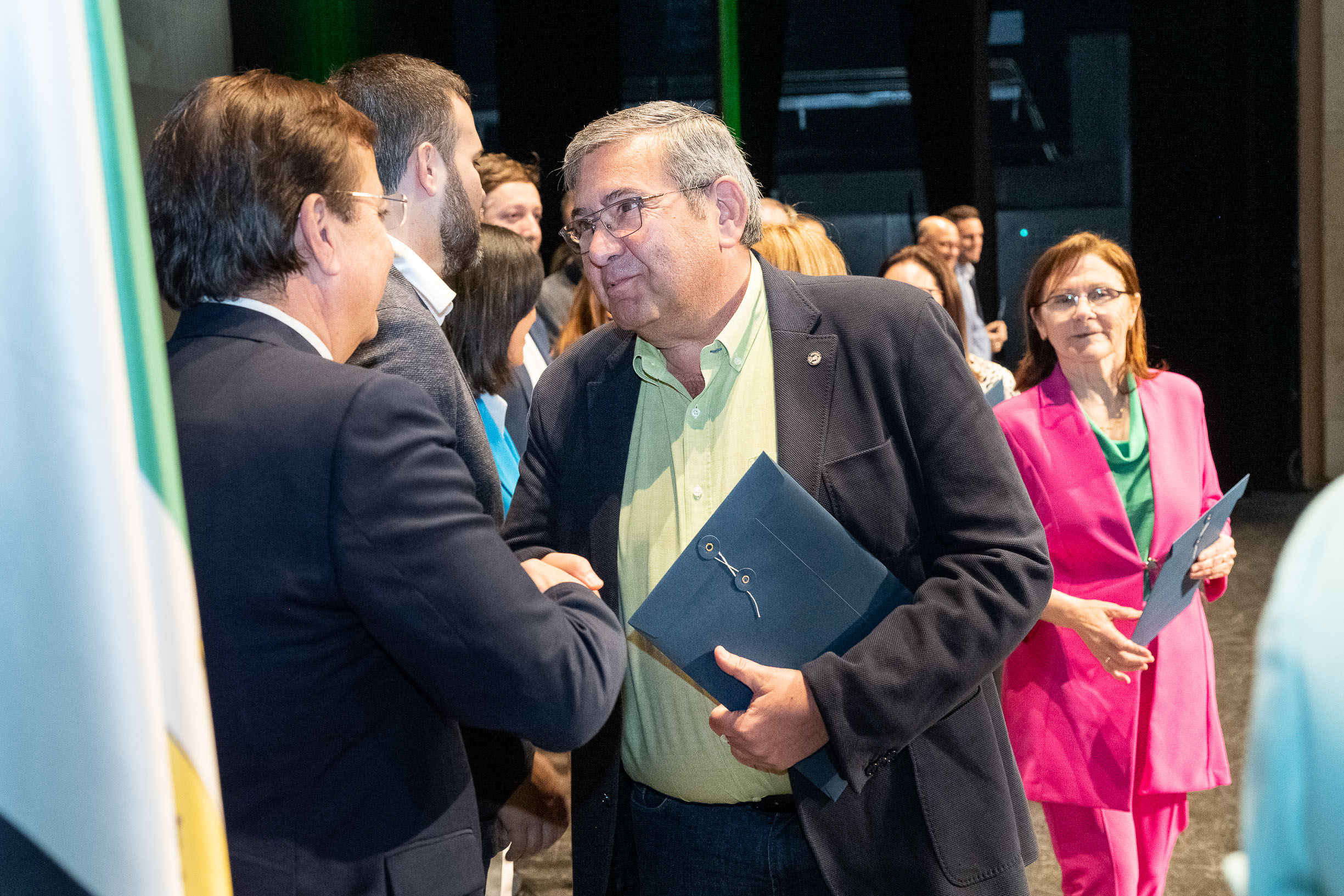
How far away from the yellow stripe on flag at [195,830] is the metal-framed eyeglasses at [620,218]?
101cm

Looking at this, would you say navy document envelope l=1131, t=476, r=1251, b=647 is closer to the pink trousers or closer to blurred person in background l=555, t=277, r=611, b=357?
the pink trousers

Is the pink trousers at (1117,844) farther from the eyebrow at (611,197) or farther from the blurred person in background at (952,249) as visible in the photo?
the blurred person in background at (952,249)

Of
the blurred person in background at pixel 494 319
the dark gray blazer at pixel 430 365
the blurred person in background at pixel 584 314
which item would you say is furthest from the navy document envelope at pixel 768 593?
the blurred person in background at pixel 584 314

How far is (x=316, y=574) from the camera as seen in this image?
1004 mm

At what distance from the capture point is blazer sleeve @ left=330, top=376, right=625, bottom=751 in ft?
3.26

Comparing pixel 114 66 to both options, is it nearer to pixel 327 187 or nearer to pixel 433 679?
pixel 327 187

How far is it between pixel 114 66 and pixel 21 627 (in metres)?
0.38

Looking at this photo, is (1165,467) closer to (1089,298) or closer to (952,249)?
(1089,298)

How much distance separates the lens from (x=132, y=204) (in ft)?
2.62

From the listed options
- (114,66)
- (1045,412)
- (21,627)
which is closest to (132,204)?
(114,66)

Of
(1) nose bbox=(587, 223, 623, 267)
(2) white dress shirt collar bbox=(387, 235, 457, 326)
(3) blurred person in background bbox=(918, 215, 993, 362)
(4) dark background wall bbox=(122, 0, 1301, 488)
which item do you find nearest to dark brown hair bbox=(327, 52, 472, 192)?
(2) white dress shirt collar bbox=(387, 235, 457, 326)

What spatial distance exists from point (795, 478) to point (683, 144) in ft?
1.75

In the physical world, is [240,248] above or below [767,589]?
above

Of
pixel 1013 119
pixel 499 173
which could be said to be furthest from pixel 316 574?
pixel 1013 119
